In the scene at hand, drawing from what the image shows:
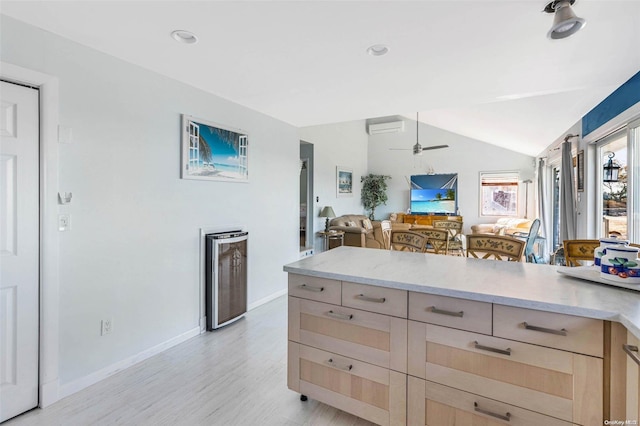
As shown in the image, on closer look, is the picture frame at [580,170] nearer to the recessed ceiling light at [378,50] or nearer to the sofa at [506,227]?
the recessed ceiling light at [378,50]

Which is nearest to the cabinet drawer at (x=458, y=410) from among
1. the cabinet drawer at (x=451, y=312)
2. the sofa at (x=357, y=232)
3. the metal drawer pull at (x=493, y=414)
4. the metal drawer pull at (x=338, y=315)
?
the metal drawer pull at (x=493, y=414)

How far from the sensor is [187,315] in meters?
2.94

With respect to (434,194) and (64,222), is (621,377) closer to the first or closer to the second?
(64,222)

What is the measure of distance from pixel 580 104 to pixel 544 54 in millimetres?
1759

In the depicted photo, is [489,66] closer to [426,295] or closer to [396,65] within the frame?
[396,65]

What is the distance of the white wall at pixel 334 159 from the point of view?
6852 millimetres

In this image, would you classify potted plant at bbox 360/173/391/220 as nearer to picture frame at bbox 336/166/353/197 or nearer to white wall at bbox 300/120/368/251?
white wall at bbox 300/120/368/251

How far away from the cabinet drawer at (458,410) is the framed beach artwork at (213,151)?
8.38 ft

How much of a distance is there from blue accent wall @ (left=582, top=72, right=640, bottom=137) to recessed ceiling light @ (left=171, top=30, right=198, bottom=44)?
3383 mm

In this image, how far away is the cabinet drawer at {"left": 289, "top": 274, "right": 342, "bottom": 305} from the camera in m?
1.79

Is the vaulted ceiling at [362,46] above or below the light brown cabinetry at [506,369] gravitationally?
above

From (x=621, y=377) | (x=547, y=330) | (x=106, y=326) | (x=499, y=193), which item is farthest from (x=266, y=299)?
(x=499, y=193)

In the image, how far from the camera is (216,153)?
3158 mm

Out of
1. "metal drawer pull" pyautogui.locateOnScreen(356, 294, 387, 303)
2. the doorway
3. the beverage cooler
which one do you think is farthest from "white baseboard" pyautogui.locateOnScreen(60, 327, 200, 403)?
the doorway
